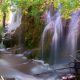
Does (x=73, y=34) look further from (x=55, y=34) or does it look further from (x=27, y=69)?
(x=27, y=69)

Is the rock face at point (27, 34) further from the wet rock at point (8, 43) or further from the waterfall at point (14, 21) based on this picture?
the waterfall at point (14, 21)

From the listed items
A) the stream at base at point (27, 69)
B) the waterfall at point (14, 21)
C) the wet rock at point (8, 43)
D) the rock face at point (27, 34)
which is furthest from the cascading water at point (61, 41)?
the waterfall at point (14, 21)

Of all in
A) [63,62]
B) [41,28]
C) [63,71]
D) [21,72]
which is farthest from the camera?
[41,28]

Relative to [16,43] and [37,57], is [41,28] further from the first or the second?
[16,43]

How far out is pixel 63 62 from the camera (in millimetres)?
15734

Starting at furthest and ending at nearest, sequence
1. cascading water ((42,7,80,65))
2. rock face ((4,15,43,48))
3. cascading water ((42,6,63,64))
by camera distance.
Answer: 1. rock face ((4,15,43,48))
2. cascading water ((42,6,63,64))
3. cascading water ((42,7,80,65))

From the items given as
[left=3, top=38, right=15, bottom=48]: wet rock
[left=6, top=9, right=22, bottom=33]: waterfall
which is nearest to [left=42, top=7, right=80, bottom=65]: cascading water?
[left=3, top=38, right=15, bottom=48]: wet rock

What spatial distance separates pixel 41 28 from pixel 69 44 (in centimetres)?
379

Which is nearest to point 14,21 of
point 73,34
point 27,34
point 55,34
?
point 27,34

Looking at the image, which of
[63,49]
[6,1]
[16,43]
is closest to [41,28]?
[63,49]

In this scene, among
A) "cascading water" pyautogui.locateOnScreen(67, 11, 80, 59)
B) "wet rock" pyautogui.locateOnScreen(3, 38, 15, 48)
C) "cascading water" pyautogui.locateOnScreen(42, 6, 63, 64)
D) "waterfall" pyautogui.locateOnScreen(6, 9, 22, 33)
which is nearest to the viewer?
"cascading water" pyautogui.locateOnScreen(67, 11, 80, 59)

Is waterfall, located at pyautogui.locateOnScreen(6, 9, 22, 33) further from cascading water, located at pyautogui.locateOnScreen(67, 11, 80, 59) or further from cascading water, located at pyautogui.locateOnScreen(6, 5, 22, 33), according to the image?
cascading water, located at pyautogui.locateOnScreen(67, 11, 80, 59)

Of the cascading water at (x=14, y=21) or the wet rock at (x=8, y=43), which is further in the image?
the cascading water at (x=14, y=21)

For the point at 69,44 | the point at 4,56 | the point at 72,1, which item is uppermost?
the point at 72,1
